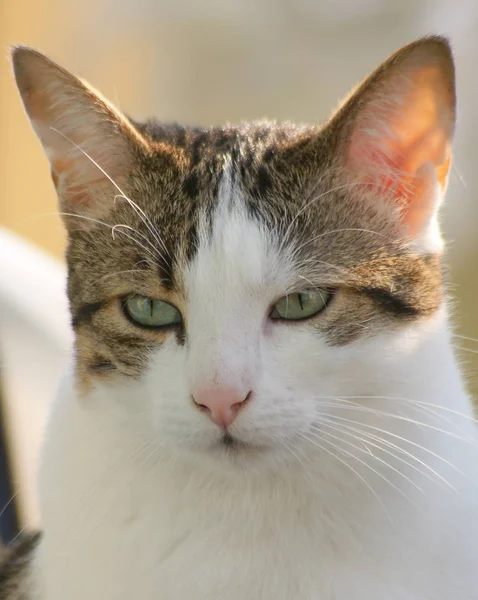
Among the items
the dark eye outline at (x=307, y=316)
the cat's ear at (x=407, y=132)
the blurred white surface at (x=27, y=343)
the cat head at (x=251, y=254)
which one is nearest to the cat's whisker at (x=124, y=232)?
the cat head at (x=251, y=254)

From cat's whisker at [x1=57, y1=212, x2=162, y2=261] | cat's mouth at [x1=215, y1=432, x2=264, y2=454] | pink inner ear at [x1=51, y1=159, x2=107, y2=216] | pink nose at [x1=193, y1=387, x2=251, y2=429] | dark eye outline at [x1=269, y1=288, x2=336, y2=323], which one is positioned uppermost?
pink inner ear at [x1=51, y1=159, x2=107, y2=216]

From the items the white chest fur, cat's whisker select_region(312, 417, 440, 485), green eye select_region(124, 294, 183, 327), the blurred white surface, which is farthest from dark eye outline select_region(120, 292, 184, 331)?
the blurred white surface

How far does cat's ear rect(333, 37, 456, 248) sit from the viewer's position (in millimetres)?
809

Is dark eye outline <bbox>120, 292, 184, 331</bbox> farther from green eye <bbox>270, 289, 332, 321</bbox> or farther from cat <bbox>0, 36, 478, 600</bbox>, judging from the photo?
green eye <bbox>270, 289, 332, 321</bbox>

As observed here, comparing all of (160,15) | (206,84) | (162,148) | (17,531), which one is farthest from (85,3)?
(17,531)

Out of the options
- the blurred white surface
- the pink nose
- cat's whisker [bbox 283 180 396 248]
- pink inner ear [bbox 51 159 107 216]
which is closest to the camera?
the pink nose

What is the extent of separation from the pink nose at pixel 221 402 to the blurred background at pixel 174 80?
672mm

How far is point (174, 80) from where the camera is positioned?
219 centimetres

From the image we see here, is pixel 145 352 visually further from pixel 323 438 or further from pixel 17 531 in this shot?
pixel 17 531

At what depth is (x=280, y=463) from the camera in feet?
2.73

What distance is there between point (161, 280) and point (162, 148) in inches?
8.3

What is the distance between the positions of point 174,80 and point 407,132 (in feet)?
4.83

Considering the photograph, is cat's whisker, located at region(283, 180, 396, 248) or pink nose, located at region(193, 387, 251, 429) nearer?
pink nose, located at region(193, 387, 251, 429)

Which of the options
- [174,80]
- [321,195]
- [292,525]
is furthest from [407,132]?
[174,80]
